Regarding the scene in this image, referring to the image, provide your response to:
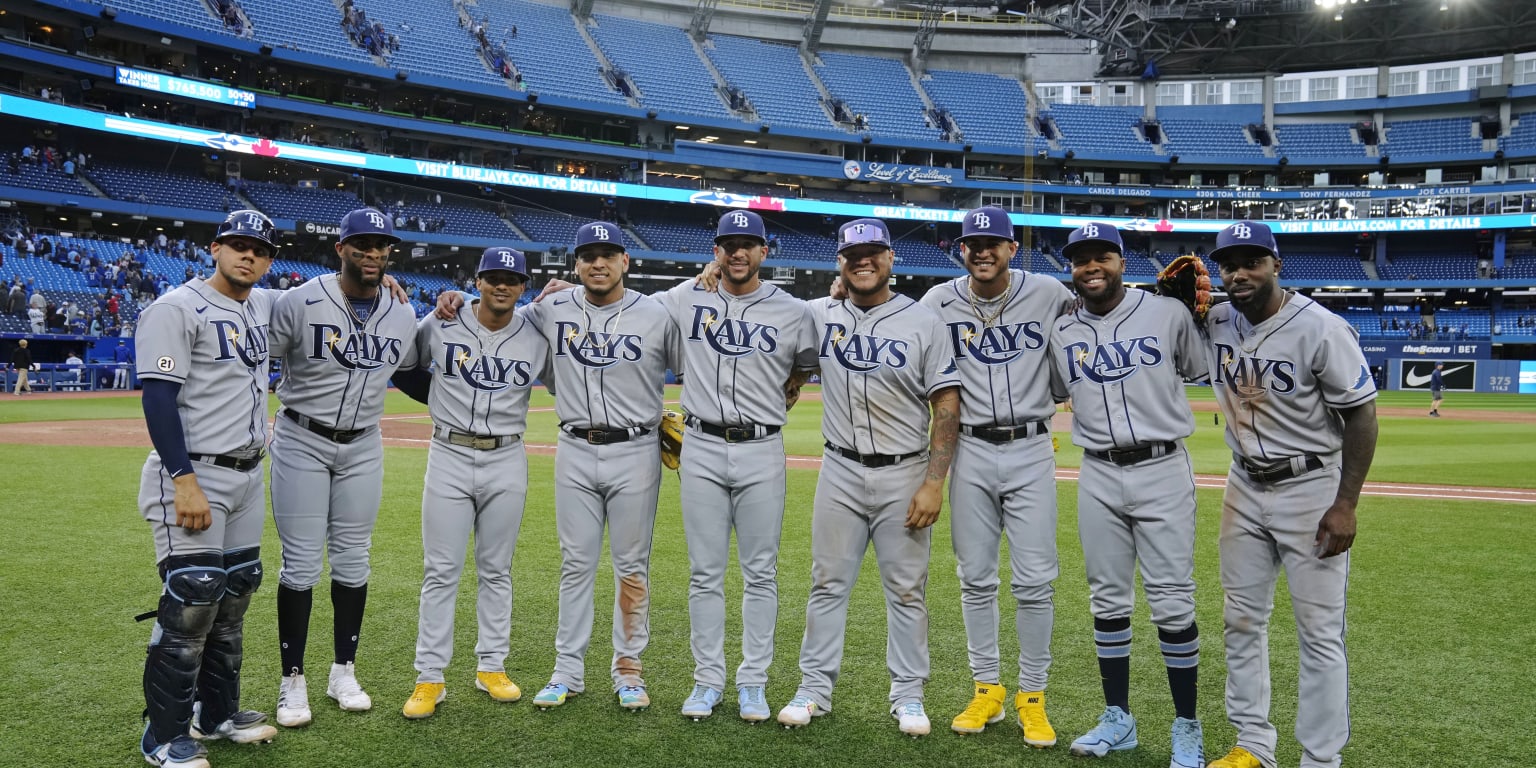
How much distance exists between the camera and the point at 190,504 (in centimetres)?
403

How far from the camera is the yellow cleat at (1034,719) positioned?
443cm

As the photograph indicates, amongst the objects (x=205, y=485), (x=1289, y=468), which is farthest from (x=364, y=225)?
(x=1289, y=468)

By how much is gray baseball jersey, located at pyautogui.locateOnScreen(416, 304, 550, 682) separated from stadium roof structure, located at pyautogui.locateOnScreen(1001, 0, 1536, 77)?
5210 centimetres

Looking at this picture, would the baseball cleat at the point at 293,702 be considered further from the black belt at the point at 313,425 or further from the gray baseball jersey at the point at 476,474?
the black belt at the point at 313,425

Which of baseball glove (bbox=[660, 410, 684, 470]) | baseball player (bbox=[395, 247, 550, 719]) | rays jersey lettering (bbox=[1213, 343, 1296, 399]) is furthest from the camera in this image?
baseball glove (bbox=[660, 410, 684, 470])

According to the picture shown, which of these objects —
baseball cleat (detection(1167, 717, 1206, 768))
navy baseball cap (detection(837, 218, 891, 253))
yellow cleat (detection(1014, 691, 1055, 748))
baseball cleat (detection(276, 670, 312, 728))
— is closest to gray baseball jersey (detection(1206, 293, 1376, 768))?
baseball cleat (detection(1167, 717, 1206, 768))

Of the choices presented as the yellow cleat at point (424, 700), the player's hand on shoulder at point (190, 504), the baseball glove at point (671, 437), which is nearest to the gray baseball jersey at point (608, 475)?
the baseball glove at point (671, 437)

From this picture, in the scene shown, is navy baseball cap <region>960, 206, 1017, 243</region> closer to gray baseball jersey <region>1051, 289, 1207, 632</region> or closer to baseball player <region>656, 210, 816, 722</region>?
gray baseball jersey <region>1051, 289, 1207, 632</region>

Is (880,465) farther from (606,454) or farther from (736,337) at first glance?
(606,454)

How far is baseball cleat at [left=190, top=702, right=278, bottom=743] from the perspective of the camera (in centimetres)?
436

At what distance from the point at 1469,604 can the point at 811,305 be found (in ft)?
17.5

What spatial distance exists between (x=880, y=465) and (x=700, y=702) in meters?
1.50

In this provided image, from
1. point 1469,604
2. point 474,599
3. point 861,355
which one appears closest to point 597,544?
point 861,355

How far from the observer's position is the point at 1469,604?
6715 millimetres
